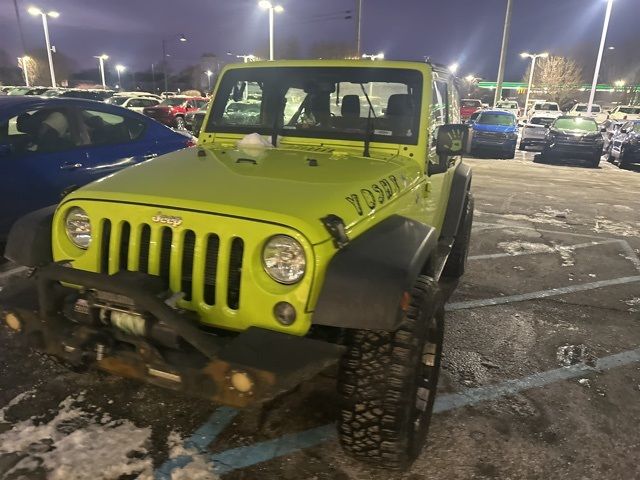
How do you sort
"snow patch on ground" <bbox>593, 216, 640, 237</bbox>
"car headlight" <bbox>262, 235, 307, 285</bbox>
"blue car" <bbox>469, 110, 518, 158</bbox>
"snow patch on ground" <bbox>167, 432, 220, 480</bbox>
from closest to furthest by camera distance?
1. "car headlight" <bbox>262, 235, 307, 285</bbox>
2. "snow patch on ground" <bbox>167, 432, 220, 480</bbox>
3. "snow patch on ground" <bbox>593, 216, 640, 237</bbox>
4. "blue car" <bbox>469, 110, 518, 158</bbox>

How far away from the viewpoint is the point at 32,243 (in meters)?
2.71

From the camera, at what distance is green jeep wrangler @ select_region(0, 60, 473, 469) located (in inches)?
82.9

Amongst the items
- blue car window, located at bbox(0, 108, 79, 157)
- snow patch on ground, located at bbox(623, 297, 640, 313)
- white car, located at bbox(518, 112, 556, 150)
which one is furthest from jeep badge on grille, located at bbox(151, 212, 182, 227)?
white car, located at bbox(518, 112, 556, 150)

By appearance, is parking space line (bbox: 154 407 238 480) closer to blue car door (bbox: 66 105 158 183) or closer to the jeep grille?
the jeep grille

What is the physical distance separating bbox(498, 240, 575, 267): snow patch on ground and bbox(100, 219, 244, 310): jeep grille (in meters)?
4.76

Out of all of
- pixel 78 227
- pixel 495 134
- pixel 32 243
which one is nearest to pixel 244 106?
pixel 78 227

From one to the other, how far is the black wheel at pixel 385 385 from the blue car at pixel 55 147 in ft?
11.6

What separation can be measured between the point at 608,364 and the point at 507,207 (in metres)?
5.52

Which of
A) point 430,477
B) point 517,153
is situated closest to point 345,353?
point 430,477

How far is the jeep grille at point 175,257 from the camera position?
7.57 feet

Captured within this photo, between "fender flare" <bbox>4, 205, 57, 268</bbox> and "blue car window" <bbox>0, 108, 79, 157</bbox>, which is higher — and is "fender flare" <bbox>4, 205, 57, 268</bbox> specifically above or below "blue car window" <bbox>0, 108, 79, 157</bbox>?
below

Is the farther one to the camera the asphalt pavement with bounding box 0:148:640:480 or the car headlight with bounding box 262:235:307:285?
the asphalt pavement with bounding box 0:148:640:480

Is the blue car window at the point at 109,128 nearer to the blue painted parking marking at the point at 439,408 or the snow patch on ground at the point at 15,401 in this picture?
the snow patch on ground at the point at 15,401

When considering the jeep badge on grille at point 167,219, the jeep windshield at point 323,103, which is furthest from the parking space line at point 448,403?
the jeep windshield at point 323,103
